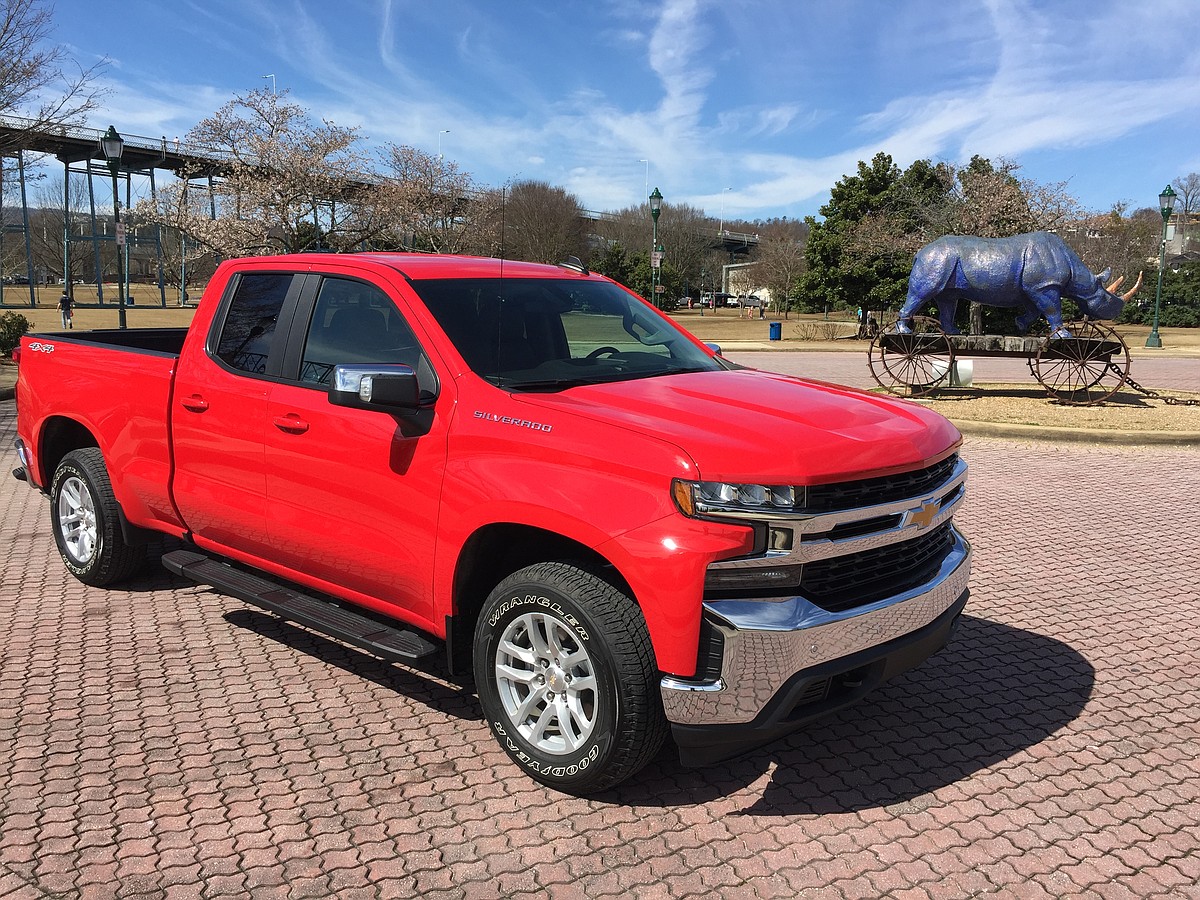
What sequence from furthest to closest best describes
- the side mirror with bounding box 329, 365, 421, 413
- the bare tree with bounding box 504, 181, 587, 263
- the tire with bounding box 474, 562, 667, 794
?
1. the bare tree with bounding box 504, 181, 587, 263
2. the side mirror with bounding box 329, 365, 421, 413
3. the tire with bounding box 474, 562, 667, 794

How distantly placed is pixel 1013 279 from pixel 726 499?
1580 cm

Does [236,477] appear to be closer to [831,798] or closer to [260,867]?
[260,867]

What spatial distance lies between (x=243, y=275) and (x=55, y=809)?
273 centimetres

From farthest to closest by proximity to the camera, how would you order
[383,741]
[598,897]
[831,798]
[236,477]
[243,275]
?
[243,275] < [236,477] < [383,741] < [831,798] < [598,897]

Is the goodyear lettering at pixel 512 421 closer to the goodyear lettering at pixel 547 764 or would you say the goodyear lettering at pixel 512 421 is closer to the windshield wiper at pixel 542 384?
the windshield wiper at pixel 542 384

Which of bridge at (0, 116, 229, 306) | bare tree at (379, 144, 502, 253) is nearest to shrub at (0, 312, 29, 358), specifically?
bridge at (0, 116, 229, 306)

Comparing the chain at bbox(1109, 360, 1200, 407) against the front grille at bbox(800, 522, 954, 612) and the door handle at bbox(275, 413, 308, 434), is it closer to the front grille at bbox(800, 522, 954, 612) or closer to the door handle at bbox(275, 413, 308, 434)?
the front grille at bbox(800, 522, 954, 612)

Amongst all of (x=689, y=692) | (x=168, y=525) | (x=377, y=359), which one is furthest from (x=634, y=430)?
(x=168, y=525)

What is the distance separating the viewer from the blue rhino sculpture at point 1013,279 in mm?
16078

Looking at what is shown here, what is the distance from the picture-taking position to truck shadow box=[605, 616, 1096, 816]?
3.55m

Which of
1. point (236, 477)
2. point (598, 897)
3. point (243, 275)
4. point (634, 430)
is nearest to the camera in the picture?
Answer: point (598, 897)

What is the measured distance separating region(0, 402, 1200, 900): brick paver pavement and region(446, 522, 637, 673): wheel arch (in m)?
0.49

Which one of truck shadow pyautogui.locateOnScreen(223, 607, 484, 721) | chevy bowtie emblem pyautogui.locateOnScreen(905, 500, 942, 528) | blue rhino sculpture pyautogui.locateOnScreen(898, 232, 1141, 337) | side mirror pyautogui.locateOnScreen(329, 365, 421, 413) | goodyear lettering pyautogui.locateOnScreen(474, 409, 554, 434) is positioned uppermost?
blue rhino sculpture pyautogui.locateOnScreen(898, 232, 1141, 337)

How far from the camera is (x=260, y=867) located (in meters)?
3.04
